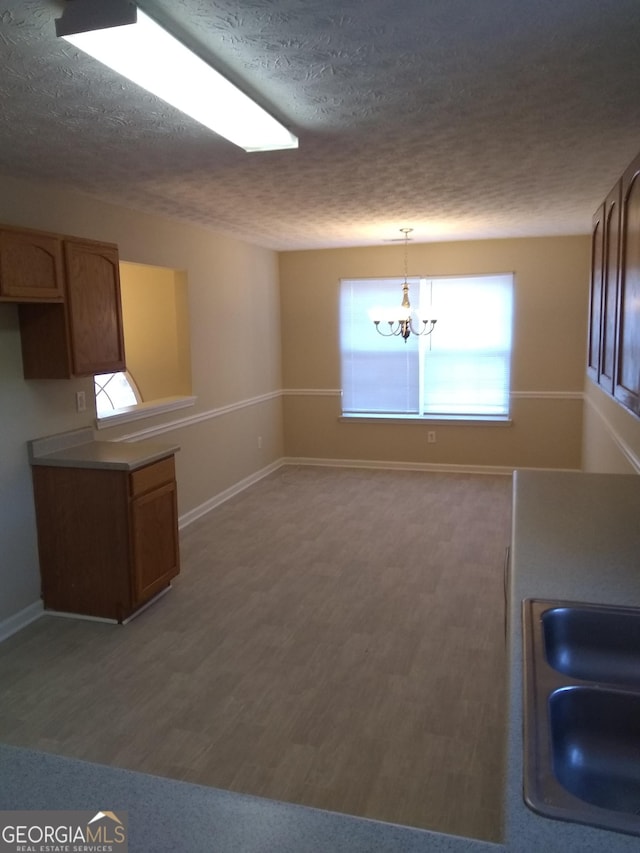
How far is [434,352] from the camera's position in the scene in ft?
22.1

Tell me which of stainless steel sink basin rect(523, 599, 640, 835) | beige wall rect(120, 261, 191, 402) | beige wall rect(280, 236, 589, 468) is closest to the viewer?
stainless steel sink basin rect(523, 599, 640, 835)

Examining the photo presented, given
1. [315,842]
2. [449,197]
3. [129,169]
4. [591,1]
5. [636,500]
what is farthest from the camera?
[449,197]

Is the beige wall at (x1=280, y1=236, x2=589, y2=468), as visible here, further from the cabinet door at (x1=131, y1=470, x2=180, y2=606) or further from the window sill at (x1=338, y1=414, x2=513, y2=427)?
the cabinet door at (x1=131, y1=470, x2=180, y2=606)

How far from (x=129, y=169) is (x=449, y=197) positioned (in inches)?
79.7

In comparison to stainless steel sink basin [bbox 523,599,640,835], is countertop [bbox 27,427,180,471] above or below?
above

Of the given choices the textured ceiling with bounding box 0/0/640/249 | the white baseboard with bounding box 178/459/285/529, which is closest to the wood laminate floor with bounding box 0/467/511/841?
the white baseboard with bounding box 178/459/285/529

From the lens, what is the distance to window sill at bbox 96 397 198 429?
4.18m

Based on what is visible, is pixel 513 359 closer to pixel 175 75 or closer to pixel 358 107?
pixel 358 107

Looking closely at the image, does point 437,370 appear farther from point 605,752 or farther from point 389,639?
point 605,752

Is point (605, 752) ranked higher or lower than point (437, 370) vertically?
lower

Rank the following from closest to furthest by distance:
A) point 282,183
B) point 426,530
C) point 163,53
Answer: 1. point 163,53
2. point 282,183
3. point 426,530

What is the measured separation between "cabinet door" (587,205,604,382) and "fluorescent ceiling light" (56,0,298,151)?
1.44m

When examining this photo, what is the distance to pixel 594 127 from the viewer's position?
2639mm

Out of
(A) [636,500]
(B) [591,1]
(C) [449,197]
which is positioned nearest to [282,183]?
(C) [449,197]
